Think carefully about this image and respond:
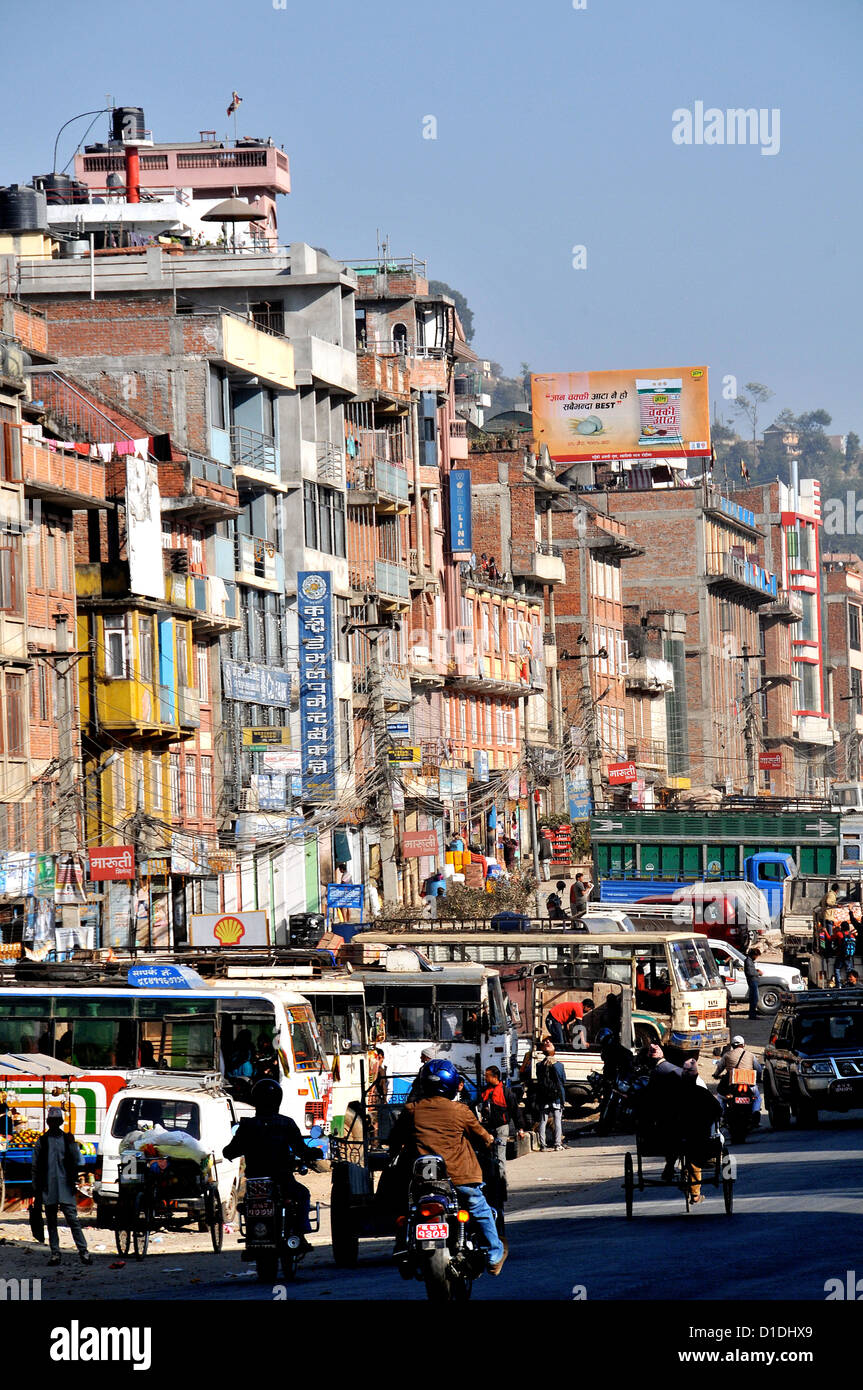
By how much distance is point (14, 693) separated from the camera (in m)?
49.0

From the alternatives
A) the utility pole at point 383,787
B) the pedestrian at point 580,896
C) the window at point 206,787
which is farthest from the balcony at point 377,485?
the window at point 206,787

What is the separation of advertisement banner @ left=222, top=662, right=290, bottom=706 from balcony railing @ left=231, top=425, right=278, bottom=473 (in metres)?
5.84

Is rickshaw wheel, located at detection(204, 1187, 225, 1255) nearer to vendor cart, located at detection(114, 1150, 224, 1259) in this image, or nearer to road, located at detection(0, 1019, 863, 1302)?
vendor cart, located at detection(114, 1150, 224, 1259)

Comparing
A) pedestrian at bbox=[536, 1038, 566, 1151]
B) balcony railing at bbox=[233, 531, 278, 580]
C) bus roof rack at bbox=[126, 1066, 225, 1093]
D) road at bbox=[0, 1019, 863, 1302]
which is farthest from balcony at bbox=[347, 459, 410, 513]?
bus roof rack at bbox=[126, 1066, 225, 1093]

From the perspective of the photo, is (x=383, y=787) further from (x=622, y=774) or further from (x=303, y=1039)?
(x=622, y=774)

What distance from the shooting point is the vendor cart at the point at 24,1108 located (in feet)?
92.9

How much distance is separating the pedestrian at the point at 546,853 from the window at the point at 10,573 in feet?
110

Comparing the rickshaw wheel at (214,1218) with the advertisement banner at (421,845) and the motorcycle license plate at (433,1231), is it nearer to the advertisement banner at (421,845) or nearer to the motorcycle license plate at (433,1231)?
the motorcycle license plate at (433,1231)

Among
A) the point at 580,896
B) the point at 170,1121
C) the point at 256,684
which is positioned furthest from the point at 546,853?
the point at 170,1121

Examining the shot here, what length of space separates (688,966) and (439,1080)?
28.7 metres

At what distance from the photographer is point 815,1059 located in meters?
33.4

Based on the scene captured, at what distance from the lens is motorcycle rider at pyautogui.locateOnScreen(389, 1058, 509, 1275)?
1583 centimetres
